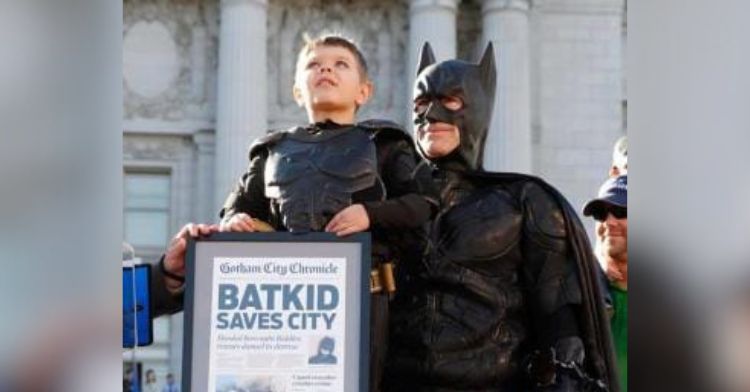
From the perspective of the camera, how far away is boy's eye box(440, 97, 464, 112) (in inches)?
91.8

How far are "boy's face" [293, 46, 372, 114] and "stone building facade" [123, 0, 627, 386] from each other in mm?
18645

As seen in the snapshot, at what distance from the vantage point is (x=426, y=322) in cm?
220

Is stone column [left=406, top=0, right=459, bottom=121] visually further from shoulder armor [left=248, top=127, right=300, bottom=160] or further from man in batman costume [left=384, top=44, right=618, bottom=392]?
shoulder armor [left=248, top=127, right=300, bottom=160]

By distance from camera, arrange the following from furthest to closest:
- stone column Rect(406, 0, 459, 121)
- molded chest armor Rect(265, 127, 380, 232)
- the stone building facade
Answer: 1. stone column Rect(406, 0, 459, 121)
2. the stone building facade
3. molded chest armor Rect(265, 127, 380, 232)

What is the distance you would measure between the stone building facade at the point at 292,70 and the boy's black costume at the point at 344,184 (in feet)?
61.2

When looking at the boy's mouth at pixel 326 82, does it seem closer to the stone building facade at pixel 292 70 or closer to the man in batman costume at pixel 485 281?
the man in batman costume at pixel 485 281

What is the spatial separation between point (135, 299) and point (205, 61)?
1918cm

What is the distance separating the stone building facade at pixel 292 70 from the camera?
20953 millimetres

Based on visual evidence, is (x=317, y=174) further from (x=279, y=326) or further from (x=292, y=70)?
(x=292, y=70)

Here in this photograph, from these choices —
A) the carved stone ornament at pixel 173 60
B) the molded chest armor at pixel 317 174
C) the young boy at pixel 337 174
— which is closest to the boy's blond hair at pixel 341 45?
the young boy at pixel 337 174

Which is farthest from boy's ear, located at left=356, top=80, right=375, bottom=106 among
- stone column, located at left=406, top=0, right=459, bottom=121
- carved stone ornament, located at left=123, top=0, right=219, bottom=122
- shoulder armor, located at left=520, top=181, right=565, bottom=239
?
carved stone ornament, located at left=123, top=0, right=219, bottom=122
